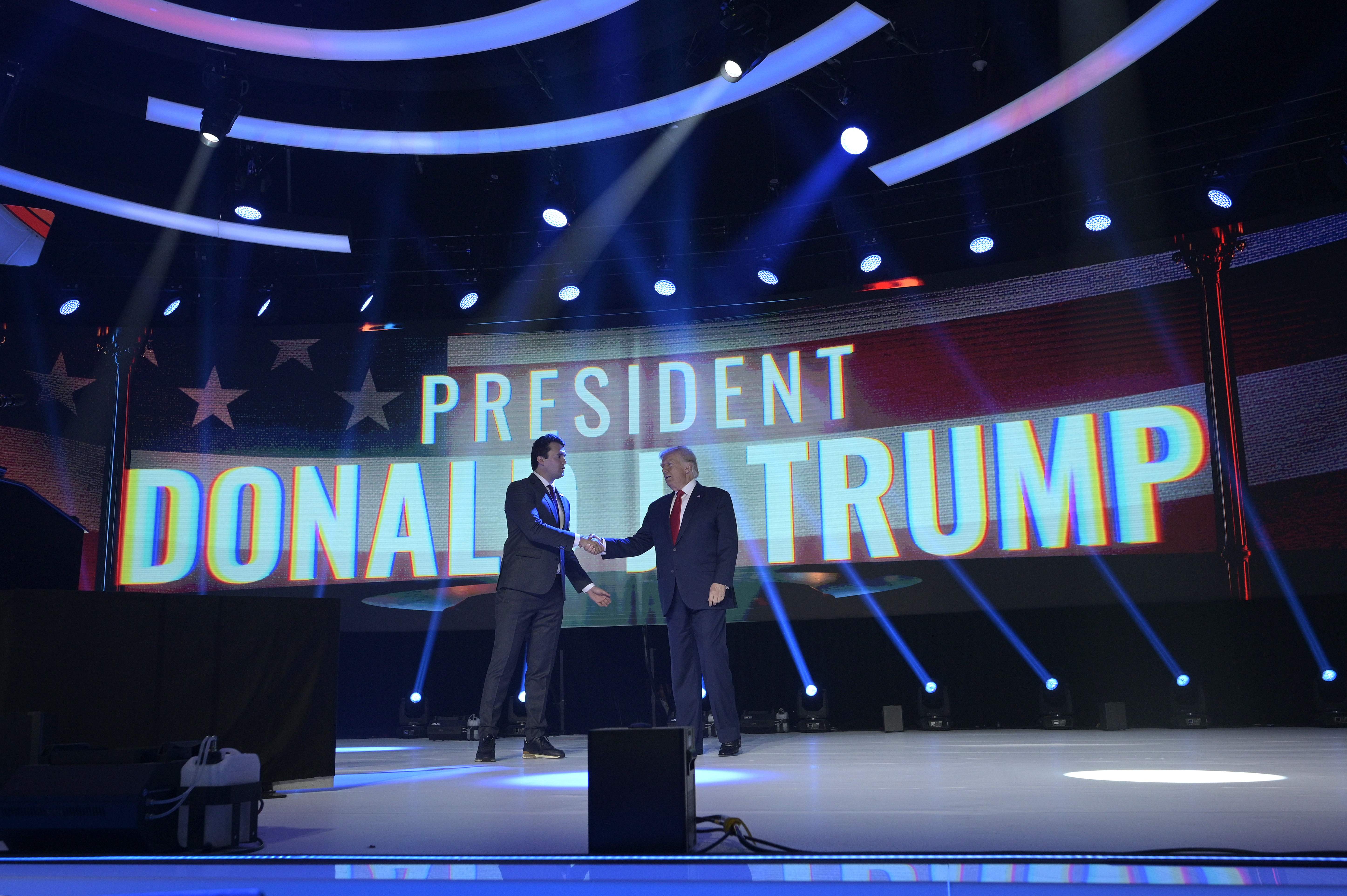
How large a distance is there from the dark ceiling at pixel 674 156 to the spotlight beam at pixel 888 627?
2.22 m

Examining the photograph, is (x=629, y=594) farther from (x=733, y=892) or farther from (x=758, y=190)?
(x=733, y=892)

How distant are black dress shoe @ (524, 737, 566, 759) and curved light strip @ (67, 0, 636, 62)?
12.3 ft

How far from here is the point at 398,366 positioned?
803 centimetres

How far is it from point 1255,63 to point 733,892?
6.95 meters

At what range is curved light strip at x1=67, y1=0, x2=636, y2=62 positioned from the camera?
5.52 meters

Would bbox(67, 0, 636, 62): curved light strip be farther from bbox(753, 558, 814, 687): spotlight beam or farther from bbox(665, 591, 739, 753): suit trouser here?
bbox(753, 558, 814, 687): spotlight beam

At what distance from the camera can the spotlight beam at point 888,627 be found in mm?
7070

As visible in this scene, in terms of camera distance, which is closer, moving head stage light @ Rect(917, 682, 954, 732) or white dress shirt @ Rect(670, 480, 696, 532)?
white dress shirt @ Rect(670, 480, 696, 532)

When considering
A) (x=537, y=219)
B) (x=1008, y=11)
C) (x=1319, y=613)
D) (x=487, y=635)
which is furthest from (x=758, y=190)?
(x=1319, y=613)

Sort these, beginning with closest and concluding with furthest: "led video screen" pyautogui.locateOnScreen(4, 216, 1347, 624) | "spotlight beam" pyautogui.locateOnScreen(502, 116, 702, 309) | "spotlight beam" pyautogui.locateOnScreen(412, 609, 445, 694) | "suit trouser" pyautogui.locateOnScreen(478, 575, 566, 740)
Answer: "suit trouser" pyautogui.locateOnScreen(478, 575, 566, 740), "led video screen" pyautogui.locateOnScreen(4, 216, 1347, 624), "spotlight beam" pyautogui.locateOnScreen(412, 609, 445, 694), "spotlight beam" pyautogui.locateOnScreen(502, 116, 702, 309)

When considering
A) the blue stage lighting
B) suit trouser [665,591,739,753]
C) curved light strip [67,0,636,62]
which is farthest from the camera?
the blue stage lighting

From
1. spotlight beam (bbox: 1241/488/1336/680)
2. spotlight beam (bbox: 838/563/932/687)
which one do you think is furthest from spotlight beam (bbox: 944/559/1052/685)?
spotlight beam (bbox: 1241/488/1336/680)

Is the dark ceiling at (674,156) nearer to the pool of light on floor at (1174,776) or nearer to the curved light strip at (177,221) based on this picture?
the curved light strip at (177,221)

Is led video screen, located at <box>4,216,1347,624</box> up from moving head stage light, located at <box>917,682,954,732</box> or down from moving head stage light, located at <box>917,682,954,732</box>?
up
